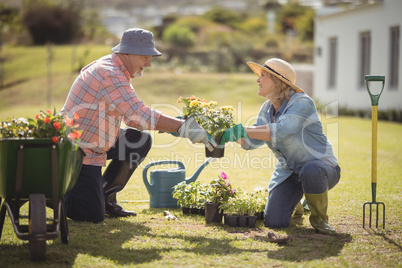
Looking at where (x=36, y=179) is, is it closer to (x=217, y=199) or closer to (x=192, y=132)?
(x=192, y=132)

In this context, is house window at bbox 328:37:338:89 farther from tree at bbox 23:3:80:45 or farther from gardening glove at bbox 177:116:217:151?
tree at bbox 23:3:80:45

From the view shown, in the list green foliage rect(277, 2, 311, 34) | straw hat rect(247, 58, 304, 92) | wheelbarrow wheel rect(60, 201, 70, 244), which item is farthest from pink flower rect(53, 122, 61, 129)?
green foliage rect(277, 2, 311, 34)

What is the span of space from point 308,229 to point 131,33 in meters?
2.37

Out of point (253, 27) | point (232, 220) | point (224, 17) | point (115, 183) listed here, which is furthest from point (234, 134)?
point (224, 17)

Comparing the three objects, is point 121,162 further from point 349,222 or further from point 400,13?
point 400,13

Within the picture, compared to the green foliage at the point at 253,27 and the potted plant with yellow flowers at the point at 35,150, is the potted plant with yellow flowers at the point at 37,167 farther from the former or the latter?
the green foliage at the point at 253,27

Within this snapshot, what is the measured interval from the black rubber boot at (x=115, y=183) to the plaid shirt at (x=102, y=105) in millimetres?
354

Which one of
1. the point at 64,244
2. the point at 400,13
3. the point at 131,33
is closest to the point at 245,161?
the point at 131,33

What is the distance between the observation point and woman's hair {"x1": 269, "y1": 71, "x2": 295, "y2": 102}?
4866mm

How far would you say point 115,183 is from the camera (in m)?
5.32

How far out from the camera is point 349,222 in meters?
4.97

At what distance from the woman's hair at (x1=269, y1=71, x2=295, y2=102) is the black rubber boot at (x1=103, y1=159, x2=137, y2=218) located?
1.58 meters

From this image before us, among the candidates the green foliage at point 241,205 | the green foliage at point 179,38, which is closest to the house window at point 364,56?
the green foliage at point 241,205

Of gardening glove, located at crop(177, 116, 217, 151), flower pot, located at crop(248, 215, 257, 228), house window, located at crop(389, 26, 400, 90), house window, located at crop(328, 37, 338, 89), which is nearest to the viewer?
gardening glove, located at crop(177, 116, 217, 151)
